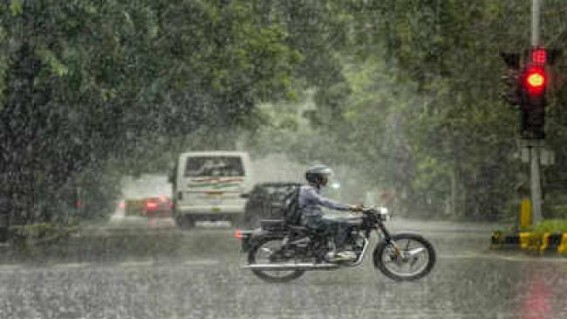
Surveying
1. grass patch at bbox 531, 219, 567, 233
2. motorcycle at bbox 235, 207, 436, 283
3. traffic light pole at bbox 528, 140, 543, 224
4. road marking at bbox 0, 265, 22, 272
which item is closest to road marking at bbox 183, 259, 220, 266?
road marking at bbox 0, 265, 22, 272

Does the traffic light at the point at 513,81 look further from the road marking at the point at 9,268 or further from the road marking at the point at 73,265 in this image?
the road marking at the point at 9,268

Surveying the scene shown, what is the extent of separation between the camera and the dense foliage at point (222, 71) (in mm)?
25719

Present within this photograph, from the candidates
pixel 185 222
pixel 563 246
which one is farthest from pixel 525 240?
pixel 185 222

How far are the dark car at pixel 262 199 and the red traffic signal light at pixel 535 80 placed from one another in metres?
15.1

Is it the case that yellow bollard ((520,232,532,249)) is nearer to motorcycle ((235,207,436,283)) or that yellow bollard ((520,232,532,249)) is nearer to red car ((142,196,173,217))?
motorcycle ((235,207,436,283))

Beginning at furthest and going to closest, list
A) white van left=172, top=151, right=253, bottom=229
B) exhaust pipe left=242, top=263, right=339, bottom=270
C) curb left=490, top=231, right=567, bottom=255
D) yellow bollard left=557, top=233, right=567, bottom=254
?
1. white van left=172, top=151, right=253, bottom=229
2. curb left=490, top=231, right=567, bottom=255
3. yellow bollard left=557, top=233, right=567, bottom=254
4. exhaust pipe left=242, top=263, right=339, bottom=270

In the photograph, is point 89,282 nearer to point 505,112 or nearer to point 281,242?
point 281,242

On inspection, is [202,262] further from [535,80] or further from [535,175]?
[535,175]

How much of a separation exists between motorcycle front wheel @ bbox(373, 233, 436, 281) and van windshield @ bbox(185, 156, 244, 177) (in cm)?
2552

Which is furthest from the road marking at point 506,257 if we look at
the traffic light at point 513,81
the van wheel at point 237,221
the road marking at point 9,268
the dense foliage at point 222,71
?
the van wheel at point 237,221

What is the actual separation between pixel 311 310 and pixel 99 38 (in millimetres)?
13850

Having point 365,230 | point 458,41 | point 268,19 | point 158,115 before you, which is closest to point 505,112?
point 458,41

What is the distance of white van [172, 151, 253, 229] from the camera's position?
138 feet

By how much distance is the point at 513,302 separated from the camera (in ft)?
43.6
